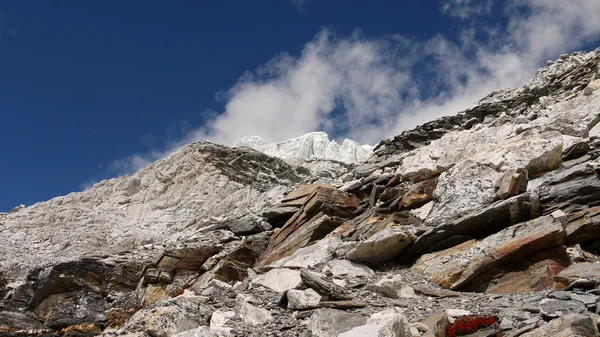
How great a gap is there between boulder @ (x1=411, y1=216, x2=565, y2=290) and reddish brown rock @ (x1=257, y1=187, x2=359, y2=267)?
318 inches

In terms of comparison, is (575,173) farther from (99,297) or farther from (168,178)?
(168,178)

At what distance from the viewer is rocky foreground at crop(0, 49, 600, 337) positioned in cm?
1303

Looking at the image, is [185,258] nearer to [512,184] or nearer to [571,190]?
[512,184]

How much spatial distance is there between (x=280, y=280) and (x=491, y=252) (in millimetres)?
7150

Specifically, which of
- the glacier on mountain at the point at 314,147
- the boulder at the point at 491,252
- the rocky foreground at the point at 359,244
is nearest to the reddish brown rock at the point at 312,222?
the rocky foreground at the point at 359,244

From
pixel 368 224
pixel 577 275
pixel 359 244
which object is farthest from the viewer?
pixel 368 224

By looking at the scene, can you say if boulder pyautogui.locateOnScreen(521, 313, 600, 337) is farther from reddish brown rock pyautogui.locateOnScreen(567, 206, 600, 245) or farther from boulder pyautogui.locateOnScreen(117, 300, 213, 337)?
boulder pyautogui.locateOnScreen(117, 300, 213, 337)

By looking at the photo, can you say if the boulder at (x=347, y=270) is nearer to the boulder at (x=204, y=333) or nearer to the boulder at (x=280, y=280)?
the boulder at (x=280, y=280)

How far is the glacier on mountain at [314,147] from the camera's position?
8525 centimetres

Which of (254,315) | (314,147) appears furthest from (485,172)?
(314,147)

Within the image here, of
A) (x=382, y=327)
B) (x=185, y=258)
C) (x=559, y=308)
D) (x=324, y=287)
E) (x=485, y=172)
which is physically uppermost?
(x=185, y=258)

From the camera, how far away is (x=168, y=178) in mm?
44250

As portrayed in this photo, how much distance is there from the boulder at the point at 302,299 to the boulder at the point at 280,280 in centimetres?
114

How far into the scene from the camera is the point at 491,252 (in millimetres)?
15492
